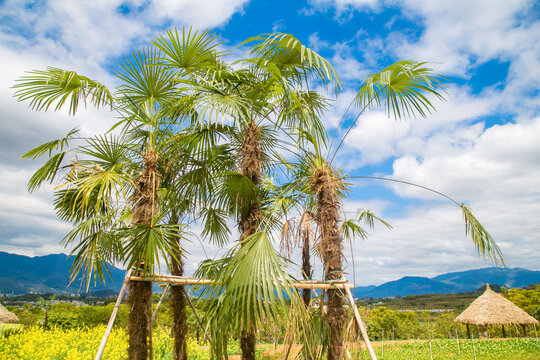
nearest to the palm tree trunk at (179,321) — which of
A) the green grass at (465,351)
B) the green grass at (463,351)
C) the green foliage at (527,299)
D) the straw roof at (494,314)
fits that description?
the green grass at (463,351)

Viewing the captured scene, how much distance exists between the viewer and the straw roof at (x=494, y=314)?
16.6m

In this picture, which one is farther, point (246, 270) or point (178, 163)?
point (178, 163)

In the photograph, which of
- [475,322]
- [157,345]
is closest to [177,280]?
[157,345]

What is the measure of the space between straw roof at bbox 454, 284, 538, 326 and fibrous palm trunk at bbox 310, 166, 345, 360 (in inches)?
660

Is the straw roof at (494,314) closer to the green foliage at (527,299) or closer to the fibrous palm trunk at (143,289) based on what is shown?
the green foliage at (527,299)

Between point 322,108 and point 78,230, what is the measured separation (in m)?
4.48

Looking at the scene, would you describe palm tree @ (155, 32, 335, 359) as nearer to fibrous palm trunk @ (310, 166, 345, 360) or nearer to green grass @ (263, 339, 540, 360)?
fibrous palm trunk @ (310, 166, 345, 360)

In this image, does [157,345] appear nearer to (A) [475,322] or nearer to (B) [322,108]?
(B) [322,108]

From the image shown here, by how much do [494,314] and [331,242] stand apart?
1763 centimetres

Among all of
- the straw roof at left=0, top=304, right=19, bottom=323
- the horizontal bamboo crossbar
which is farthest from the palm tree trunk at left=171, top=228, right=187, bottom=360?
the straw roof at left=0, top=304, right=19, bottom=323

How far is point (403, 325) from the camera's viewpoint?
67.2 ft

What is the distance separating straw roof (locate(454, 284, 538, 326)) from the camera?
54.4ft

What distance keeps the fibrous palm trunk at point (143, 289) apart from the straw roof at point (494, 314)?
58.6 feet

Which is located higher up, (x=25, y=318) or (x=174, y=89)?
(x=174, y=89)
